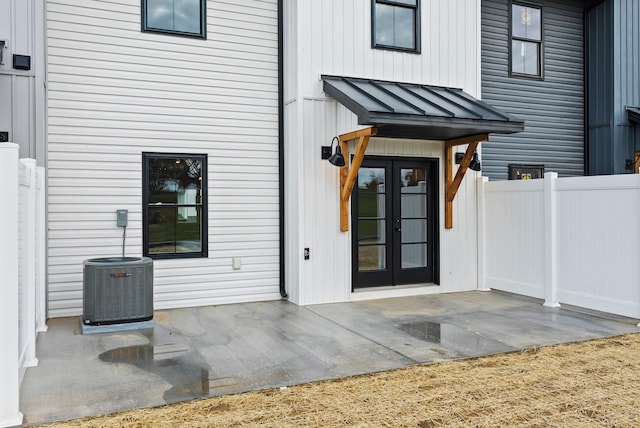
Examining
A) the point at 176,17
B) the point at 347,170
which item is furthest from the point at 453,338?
the point at 176,17

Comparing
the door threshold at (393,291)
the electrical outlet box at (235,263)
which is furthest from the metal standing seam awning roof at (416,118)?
the electrical outlet box at (235,263)

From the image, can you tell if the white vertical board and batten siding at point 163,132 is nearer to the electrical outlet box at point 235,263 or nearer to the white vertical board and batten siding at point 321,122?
the electrical outlet box at point 235,263

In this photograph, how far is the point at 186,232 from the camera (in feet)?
22.5

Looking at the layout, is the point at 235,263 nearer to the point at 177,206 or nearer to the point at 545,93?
the point at 177,206

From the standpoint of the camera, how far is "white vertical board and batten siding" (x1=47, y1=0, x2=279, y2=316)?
6.25 meters

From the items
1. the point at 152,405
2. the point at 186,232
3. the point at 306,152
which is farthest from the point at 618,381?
the point at 186,232

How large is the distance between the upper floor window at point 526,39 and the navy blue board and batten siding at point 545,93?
0.37 feet

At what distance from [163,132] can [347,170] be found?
240 cm

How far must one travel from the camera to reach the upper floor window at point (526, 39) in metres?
9.41

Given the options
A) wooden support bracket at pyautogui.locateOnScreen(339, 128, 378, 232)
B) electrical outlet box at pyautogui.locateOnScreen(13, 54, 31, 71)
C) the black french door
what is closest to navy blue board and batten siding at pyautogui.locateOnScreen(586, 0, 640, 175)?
the black french door

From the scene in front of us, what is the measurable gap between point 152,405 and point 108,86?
14.2 feet

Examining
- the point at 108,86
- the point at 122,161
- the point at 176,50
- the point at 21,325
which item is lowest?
the point at 21,325

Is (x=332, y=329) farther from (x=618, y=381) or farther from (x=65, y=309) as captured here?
(x=65, y=309)

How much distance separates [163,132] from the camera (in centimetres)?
671
